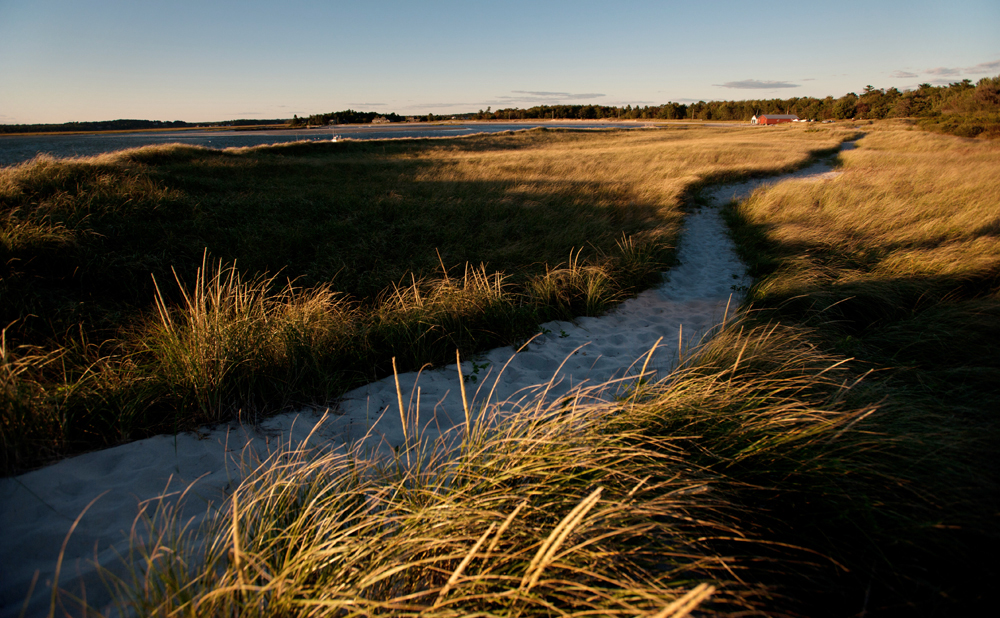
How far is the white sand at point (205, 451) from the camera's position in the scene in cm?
155

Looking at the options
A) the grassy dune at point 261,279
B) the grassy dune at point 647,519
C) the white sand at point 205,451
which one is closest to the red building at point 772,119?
the grassy dune at point 261,279

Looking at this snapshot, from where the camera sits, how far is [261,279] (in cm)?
548

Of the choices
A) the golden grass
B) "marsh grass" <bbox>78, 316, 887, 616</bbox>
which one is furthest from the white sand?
the golden grass

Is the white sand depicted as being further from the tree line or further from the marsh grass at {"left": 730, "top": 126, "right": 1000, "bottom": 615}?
the tree line

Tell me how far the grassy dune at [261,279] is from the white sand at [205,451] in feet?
0.62

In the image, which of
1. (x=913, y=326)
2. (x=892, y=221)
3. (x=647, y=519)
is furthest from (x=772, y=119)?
(x=647, y=519)

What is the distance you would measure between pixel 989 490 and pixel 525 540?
1784mm

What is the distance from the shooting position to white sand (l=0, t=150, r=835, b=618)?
5.10ft

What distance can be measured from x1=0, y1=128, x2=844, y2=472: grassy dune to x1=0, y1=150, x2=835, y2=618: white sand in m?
0.19

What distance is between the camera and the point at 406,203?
878 centimetres

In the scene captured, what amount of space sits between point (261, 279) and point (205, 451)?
12.5 feet

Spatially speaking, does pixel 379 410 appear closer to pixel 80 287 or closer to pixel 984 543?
pixel 984 543

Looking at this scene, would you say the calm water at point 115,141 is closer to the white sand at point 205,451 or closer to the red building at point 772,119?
the white sand at point 205,451

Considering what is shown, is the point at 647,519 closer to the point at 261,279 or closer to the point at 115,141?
the point at 261,279
